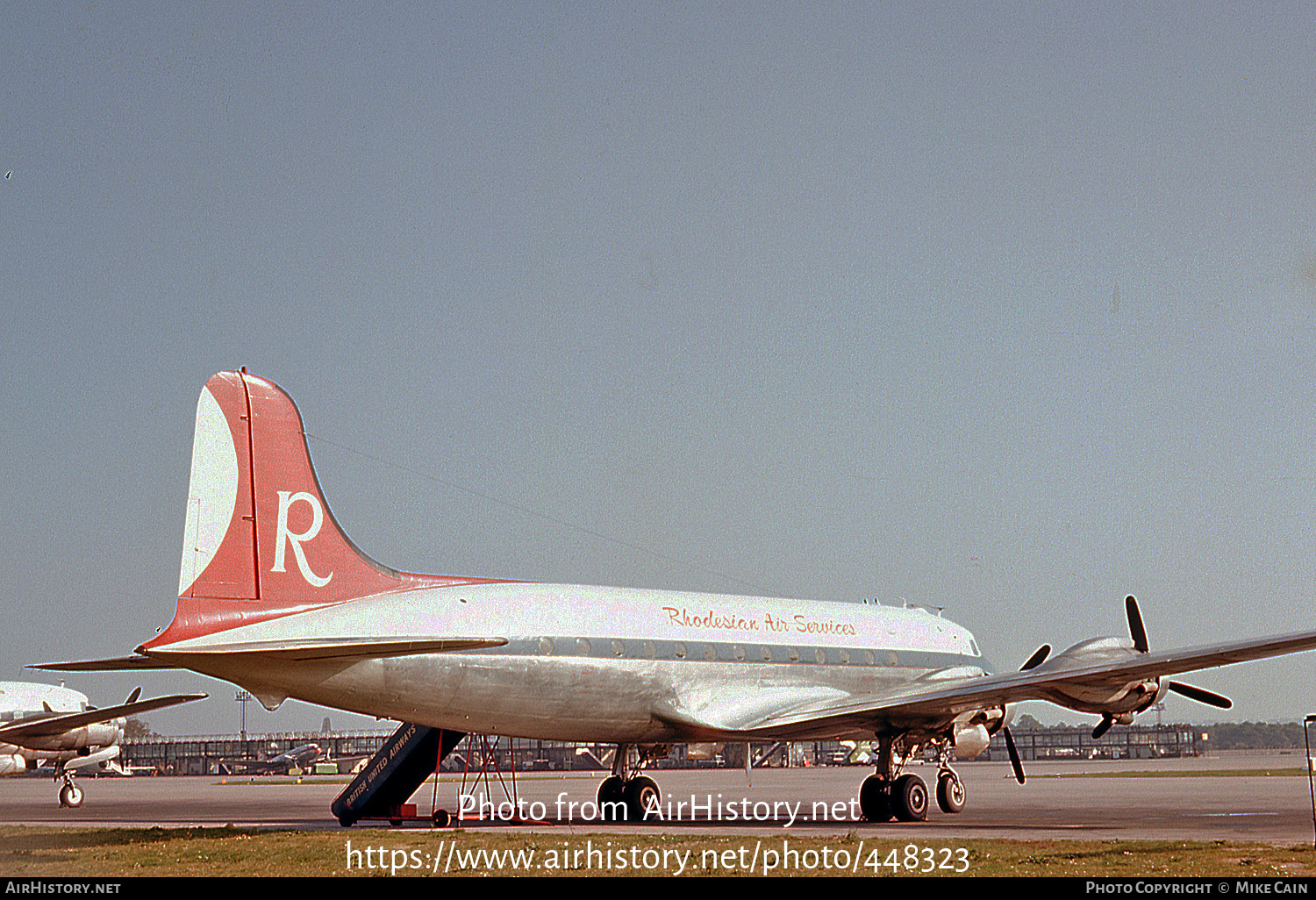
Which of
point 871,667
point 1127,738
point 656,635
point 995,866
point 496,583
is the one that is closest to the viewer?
point 995,866

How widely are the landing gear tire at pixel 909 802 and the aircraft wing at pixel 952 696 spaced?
112cm

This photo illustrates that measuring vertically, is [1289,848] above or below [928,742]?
below

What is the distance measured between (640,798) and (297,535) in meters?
9.26

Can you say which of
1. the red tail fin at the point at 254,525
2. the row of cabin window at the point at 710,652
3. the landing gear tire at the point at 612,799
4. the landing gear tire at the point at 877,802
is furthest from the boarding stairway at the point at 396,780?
the landing gear tire at the point at 877,802

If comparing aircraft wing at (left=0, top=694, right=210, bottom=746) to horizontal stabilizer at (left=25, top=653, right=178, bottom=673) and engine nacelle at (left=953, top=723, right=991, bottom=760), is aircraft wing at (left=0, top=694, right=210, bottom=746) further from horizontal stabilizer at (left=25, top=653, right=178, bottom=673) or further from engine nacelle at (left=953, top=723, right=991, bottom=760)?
engine nacelle at (left=953, top=723, right=991, bottom=760)

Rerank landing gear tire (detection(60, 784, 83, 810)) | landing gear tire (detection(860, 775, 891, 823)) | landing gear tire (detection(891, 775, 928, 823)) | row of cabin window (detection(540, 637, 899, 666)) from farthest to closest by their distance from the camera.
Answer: landing gear tire (detection(60, 784, 83, 810)) → landing gear tire (detection(860, 775, 891, 823)) → landing gear tire (detection(891, 775, 928, 823)) → row of cabin window (detection(540, 637, 899, 666))

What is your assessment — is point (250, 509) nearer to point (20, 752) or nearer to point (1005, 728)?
point (1005, 728)

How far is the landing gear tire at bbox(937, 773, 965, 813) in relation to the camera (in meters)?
22.9

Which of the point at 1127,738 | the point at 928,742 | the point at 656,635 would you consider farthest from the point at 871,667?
the point at 1127,738

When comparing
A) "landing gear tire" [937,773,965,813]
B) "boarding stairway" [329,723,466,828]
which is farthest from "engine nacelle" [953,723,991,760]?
"boarding stairway" [329,723,466,828]

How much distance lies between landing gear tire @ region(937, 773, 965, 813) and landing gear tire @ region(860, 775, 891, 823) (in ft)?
5.73

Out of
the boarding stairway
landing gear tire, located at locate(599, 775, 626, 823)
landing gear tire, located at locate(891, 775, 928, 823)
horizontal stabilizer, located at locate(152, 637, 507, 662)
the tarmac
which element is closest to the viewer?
horizontal stabilizer, located at locate(152, 637, 507, 662)

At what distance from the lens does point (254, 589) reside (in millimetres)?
16406

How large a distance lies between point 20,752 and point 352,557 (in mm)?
26593
